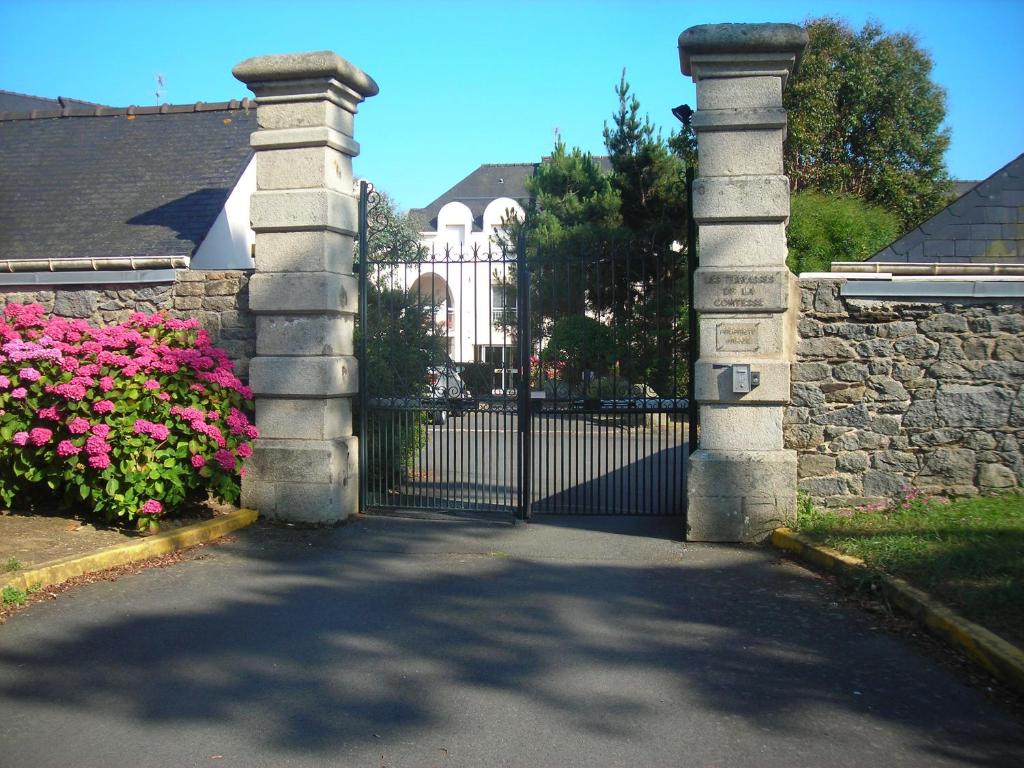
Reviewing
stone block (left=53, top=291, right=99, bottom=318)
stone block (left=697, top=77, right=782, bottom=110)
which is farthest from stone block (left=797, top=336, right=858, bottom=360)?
stone block (left=53, top=291, right=99, bottom=318)

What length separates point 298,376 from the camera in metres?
8.59

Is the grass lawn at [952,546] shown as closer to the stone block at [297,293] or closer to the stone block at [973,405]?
the stone block at [973,405]

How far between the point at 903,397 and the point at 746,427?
1389mm

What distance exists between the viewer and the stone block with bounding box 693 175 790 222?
7.77m

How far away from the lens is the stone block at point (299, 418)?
8.59 m

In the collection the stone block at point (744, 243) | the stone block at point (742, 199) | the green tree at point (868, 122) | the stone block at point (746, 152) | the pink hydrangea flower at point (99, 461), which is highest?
the green tree at point (868, 122)

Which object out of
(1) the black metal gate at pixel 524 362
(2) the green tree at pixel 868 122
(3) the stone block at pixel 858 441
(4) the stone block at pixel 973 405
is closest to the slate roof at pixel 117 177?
(1) the black metal gate at pixel 524 362

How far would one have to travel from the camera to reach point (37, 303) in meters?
9.36

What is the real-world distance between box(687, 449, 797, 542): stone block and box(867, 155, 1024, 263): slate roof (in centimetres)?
632

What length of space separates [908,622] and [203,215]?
34.0 ft

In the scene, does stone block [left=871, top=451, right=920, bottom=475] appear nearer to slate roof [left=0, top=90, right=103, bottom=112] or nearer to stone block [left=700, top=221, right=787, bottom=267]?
stone block [left=700, top=221, right=787, bottom=267]

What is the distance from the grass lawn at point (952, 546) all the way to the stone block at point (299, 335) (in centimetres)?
456

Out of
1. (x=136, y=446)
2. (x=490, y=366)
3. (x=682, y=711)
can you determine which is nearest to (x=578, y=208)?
(x=490, y=366)

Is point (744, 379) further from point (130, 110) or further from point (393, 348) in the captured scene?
point (130, 110)
